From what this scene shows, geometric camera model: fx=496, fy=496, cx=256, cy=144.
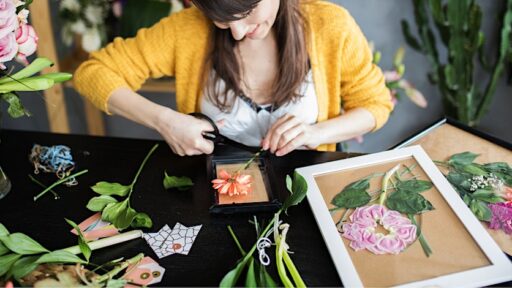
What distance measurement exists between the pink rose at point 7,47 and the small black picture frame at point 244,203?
0.39 meters

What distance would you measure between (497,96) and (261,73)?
107 centimetres

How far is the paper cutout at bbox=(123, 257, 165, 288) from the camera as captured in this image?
739mm

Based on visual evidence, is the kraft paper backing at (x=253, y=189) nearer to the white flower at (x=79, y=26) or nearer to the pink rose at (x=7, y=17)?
the pink rose at (x=7, y=17)

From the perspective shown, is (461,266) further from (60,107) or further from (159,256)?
(60,107)

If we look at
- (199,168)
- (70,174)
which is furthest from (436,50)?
(70,174)

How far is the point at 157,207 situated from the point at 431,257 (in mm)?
467

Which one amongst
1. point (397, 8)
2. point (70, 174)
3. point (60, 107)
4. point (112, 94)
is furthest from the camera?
point (60, 107)

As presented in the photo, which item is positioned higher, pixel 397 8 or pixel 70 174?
pixel 397 8

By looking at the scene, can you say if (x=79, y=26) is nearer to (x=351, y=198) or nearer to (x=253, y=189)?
(x=253, y=189)

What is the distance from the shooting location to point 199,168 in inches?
39.0

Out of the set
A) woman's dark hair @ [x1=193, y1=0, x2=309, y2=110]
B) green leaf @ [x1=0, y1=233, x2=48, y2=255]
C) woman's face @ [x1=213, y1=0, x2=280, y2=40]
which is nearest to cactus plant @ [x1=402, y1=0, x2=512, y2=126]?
woman's dark hair @ [x1=193, y1=0, x2=309, y2=110]

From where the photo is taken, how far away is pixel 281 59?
120 centimetres

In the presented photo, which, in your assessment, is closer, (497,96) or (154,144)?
(154,144)

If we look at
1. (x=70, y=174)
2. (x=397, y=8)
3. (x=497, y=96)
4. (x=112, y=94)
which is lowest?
(x=497, y=96)
